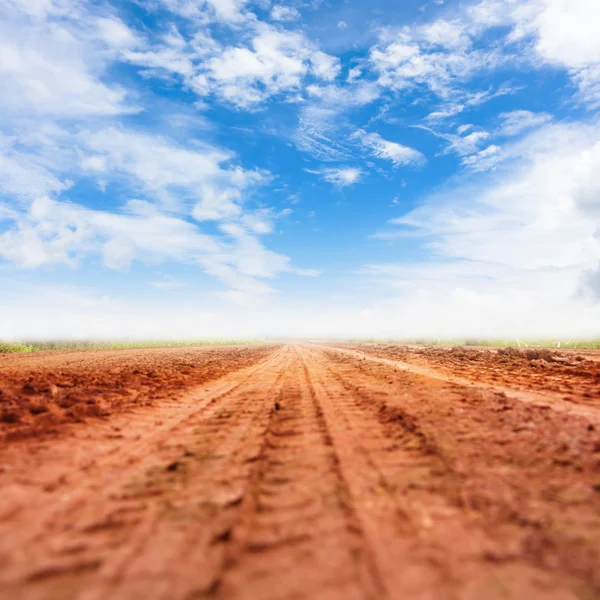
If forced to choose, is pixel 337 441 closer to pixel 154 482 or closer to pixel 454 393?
pixel 154 482

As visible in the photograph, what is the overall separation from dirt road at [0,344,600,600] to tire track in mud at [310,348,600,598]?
14 millimetres

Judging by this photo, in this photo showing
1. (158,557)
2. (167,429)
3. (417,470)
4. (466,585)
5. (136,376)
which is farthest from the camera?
(136,376)

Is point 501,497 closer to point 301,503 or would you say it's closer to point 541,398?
point 301,503

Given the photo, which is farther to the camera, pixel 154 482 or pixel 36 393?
pixel 36 393

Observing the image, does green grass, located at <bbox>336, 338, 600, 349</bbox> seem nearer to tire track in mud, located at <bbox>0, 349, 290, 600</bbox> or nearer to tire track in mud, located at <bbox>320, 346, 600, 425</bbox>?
tire track in mud, located at <bbox>320, 346, 600, 425</bbox>

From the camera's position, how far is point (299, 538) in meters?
2.56

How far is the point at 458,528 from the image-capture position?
2.72 meters

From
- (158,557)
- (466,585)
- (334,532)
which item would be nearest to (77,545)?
(158,557)

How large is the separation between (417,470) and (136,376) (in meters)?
9.89

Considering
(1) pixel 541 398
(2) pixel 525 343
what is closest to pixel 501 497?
(1) pixel 541 398

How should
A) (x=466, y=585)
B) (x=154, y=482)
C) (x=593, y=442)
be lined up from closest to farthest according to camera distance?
1. (x=466, y=585)
2. (x=154, y=482)
3. (x=593, y=442)

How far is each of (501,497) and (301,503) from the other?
1.72 metres

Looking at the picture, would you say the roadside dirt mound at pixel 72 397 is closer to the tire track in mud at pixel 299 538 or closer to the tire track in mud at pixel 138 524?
the tire track in mud at pixel 138 524

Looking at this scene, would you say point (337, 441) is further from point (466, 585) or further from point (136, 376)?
point (136, 376)
